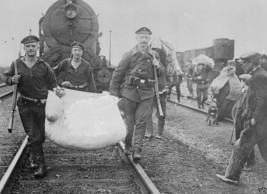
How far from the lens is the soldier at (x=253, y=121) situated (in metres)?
4.64

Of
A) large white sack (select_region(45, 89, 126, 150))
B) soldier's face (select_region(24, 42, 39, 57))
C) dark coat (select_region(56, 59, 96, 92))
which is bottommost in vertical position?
large white sack (select_region(45, 89, 126, 150))

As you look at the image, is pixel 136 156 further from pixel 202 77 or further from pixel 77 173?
pixel 202 77

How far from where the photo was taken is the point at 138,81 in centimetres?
574

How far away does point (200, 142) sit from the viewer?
764 cm

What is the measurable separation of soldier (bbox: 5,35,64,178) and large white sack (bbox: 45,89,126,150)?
18 cm

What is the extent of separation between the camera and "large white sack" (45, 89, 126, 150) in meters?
4.68

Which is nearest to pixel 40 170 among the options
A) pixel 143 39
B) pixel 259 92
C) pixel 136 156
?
pixel 136 156

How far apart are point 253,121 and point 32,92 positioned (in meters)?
3.00

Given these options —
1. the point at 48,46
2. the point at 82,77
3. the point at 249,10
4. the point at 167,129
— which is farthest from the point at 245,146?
the point at 249,10

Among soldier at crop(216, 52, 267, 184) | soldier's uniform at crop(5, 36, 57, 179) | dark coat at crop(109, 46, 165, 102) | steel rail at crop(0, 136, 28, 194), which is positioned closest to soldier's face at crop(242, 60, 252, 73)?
soldier at crop(216, 52, 267, 184)

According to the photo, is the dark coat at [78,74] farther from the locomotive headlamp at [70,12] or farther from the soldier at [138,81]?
the locomotive headlamp at [70,12]

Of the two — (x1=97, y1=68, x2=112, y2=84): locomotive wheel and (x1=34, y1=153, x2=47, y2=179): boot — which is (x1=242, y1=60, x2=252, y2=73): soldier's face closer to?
(x1=34, y1=153, x2=47, y2=179): boot

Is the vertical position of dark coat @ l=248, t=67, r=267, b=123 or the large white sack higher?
dark coat @ l=248, t=67, r=267, b=123

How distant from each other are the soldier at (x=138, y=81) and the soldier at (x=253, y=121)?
1.51 meters
